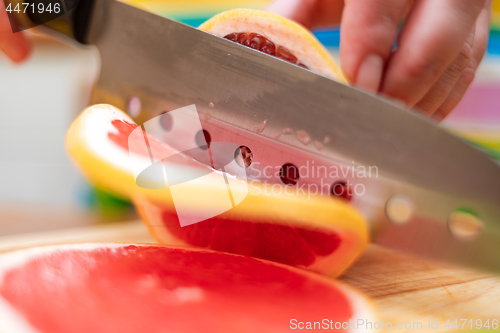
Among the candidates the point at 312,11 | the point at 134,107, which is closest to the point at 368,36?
the point at 134,107

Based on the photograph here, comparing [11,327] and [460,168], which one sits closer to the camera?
[11,327]

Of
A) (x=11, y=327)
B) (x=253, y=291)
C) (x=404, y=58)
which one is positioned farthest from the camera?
(x=404, y=58)

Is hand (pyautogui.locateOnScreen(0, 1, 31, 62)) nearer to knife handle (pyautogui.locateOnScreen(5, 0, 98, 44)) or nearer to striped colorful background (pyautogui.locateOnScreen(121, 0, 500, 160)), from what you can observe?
knife handle (pyautogui.locateOnScreen(5, 0, 98, 44))

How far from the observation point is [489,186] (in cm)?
41

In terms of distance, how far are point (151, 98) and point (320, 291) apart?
37 centimetres

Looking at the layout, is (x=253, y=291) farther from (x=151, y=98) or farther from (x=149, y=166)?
(x=151, y=98)

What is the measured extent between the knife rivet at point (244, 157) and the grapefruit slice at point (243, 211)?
0.05 m

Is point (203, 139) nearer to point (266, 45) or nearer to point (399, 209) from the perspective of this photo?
point (266, 45)

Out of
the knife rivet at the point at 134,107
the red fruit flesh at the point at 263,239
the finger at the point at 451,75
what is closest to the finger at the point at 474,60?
the finger at the point at 451,75

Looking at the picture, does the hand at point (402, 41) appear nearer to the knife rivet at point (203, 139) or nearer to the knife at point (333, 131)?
the knife at point (333, 131)

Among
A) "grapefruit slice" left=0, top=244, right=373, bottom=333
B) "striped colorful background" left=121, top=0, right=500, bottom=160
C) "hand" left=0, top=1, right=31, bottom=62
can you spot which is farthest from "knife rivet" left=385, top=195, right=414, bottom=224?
"striped colorful background" left=121, top=0, right=500, bottom=160

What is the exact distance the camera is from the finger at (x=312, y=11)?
997 mm

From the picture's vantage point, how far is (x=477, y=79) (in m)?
1.28

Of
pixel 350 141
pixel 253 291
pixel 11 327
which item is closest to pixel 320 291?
pixel 253 291
